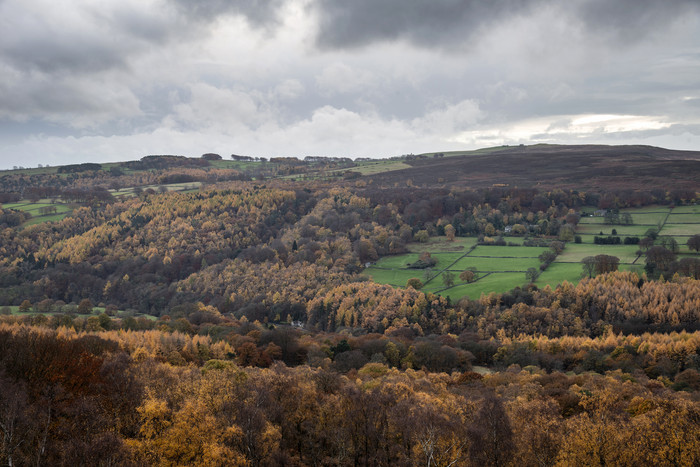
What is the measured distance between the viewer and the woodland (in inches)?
1369

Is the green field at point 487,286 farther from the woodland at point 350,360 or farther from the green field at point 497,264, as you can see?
the green field at point 497,264

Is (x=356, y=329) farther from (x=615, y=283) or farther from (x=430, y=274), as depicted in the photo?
(x=615, y=283)

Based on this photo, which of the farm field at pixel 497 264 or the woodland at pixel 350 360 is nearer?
the woodland at pixel 350 360

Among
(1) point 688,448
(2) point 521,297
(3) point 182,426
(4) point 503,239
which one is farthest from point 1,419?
(4) point 503,239

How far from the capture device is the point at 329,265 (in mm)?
173375

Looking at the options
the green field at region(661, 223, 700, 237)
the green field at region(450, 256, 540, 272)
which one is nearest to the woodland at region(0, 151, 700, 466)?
the green field at region(661, 223, 700, 237)

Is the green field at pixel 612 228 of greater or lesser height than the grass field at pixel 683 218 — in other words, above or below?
below

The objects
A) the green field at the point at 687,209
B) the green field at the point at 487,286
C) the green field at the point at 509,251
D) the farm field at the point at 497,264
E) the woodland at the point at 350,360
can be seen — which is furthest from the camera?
the green field at the point at 687,209

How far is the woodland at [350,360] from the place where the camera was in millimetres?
34781

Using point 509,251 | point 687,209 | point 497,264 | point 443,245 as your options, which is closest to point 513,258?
point 497,264

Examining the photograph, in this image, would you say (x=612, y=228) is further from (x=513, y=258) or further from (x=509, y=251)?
(x=513, y=258)

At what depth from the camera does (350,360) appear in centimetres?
8369

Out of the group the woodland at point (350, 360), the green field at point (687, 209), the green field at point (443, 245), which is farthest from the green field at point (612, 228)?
the green field at point (443, 245)

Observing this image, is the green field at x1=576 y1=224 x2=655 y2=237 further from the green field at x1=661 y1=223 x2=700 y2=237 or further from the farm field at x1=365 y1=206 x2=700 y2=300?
the green field at x1=661 y1=223 x2=700 y2=237
